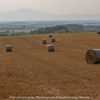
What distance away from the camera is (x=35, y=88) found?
897 cm

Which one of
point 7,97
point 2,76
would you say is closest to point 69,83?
point 7,97

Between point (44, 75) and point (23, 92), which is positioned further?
point (44, 75)

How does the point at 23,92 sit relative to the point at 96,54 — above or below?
below

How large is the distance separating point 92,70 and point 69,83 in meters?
3.29

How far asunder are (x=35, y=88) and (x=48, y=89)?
0.73 meters

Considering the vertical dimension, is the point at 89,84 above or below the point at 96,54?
below

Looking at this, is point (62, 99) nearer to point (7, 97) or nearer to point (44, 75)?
point (7, 97)

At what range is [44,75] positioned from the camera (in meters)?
11.2

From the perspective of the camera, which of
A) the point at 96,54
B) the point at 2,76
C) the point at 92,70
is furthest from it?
the point at 96,54

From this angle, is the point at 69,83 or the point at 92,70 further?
the point at 92,70

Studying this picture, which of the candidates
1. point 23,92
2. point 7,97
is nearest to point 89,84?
point 23,92

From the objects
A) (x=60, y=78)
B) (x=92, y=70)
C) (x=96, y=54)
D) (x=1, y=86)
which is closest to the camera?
(x=1, y=86)

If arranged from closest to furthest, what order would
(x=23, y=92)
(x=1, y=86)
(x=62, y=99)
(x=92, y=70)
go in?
(x=62, y=99) → (x=23, y=92) → (x=1, y=86) → (x=92, y=70)

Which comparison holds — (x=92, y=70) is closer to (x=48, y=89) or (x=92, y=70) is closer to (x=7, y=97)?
(x=48, y=89)
